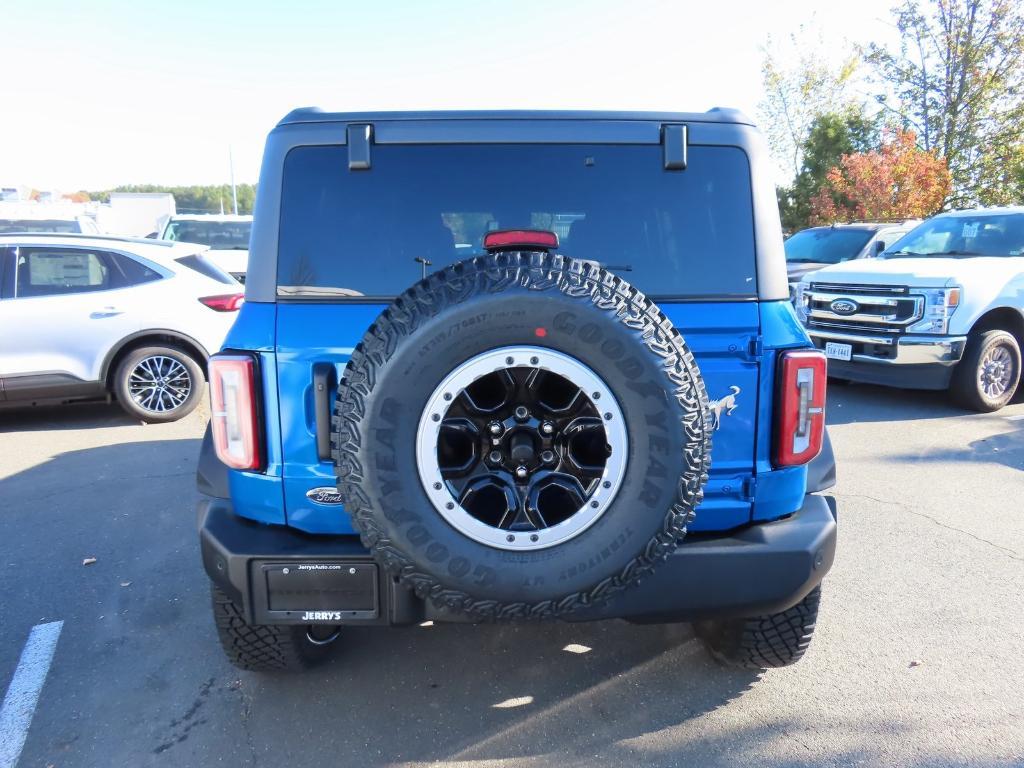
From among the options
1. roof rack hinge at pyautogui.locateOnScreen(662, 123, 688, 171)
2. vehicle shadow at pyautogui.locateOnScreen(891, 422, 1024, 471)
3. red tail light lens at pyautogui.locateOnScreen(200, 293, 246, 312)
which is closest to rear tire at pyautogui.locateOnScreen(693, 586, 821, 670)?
roof rack hinge at pyautogui.locateOnScreen(662, 123, 688, 171)

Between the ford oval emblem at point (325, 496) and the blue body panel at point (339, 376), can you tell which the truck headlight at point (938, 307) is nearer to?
the blue body panel at point (339, 376)

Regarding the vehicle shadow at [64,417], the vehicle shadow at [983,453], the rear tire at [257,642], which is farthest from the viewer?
the vehicle shadow at [64,417]

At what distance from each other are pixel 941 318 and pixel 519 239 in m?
5.90

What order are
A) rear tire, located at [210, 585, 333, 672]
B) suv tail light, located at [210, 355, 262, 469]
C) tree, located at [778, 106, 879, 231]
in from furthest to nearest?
tree, located at [778, 106, 879, 231] < rear tire, located at [210, 585, 333, 672] < suv tail light, located at [210, 355, 262, 469]

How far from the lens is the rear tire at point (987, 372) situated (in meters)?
6.60

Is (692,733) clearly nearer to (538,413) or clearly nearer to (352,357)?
(538,413)

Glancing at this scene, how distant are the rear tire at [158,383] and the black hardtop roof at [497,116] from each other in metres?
4.96

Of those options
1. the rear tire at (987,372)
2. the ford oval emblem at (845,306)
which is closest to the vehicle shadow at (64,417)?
the ford oval emblem at (845,306)

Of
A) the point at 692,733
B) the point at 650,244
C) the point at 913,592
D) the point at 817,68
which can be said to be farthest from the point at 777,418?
the point at 817,68

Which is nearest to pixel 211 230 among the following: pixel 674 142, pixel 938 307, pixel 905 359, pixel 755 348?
pixel 905 359

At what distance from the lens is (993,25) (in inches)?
781

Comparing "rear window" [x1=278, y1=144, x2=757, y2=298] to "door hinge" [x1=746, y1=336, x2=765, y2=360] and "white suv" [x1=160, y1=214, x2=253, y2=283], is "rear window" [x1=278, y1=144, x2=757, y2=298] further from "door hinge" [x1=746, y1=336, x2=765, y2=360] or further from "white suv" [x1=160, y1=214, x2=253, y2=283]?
"white suv" [x1=160, y1=214, x2=253, y2=283]

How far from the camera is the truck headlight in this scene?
638cm

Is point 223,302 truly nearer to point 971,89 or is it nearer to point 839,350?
point 839,350
